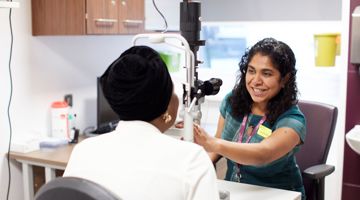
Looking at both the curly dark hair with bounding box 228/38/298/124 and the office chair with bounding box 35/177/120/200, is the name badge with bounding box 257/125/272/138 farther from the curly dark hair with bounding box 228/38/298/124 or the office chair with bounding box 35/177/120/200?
the office chair with bounding box 35/177/120/200

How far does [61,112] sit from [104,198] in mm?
1910

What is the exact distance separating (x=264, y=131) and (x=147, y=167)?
0.95 meters

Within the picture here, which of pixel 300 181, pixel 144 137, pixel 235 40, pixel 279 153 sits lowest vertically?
pixel 300 181

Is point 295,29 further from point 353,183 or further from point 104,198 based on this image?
point 104,198

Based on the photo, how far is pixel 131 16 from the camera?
2.91 m

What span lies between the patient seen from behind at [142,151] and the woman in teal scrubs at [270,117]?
74 centimetres

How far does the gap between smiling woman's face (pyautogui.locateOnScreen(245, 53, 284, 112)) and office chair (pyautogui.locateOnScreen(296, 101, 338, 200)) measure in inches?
15.7

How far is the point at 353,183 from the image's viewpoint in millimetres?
2732

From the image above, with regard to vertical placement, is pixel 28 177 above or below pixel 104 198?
below

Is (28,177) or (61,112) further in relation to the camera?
(61,112)

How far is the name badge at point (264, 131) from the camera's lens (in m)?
1.94

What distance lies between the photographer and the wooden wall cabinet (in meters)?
2.59

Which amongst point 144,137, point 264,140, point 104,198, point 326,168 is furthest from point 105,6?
point 104,198

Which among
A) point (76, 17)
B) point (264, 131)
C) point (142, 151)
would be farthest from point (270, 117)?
point (76, 17)
